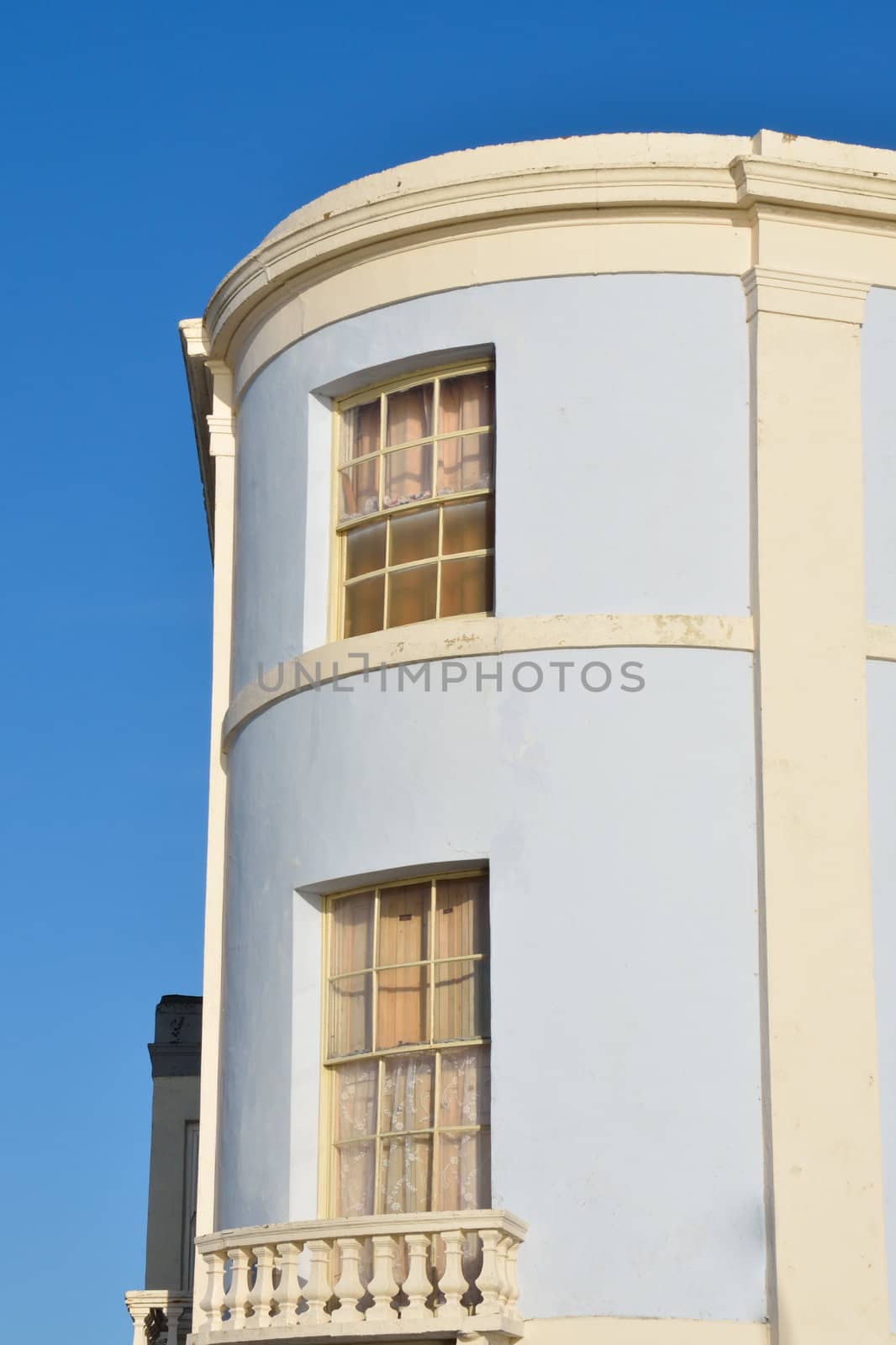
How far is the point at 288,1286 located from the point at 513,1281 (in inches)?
53.6

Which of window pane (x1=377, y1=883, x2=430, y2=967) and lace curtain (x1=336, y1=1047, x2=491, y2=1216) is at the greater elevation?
window pane (x1=377, y1=883, x2=430, y2=967)

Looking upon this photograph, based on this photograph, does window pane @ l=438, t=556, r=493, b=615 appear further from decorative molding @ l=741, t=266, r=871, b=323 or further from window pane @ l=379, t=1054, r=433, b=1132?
window pane @ l=379, t=1054, r=433, b=1132

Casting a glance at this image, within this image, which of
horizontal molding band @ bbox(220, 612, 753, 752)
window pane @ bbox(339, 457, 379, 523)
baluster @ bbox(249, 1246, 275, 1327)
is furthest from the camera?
window pane @ bbox(339, 457, 379, 523)

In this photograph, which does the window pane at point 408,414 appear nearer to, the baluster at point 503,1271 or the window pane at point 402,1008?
the window pane at point 402,1008

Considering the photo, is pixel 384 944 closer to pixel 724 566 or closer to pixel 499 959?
pixel 499 959

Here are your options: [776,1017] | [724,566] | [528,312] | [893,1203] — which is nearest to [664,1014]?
[776,1017]

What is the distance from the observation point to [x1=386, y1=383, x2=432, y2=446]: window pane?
51.2 feet

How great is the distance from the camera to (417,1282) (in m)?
12.9

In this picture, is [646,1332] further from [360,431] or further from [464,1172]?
[360,431]

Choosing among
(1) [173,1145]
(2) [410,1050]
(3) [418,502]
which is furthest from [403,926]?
(1) [173,1145]

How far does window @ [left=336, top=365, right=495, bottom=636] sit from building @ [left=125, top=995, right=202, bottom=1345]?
11.1m

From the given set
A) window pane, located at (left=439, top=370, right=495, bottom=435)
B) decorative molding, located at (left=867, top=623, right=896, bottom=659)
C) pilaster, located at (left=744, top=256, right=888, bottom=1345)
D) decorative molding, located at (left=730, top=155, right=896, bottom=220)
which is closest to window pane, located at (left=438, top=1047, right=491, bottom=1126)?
pilaster, located at (left=744, top=256, right=888, bottom=1345)

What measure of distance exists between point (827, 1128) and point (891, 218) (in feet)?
20.4

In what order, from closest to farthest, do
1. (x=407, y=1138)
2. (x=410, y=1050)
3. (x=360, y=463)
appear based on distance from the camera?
(x=407, y=1138) < (x=410, y=1050) < (x=360, y=463)
